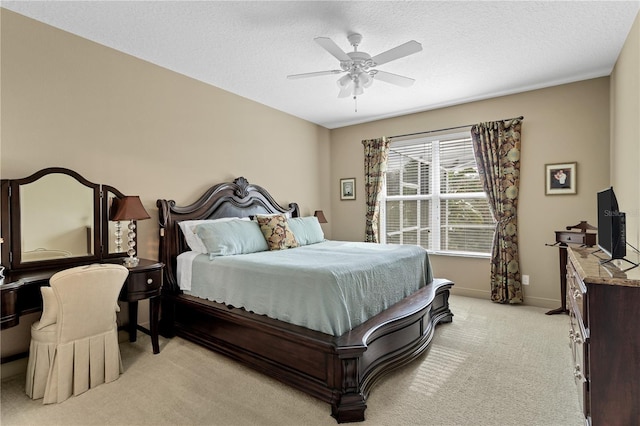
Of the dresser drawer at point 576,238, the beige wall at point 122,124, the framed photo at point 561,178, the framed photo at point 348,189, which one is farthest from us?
the framed photo at point 348,189

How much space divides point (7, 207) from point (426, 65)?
12.8 feet

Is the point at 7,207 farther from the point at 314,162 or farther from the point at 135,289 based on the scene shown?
the point at 314,162

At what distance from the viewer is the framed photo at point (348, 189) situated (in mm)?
5715

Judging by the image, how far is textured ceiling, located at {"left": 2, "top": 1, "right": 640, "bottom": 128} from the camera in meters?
2.48

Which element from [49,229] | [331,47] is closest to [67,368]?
[49,229]

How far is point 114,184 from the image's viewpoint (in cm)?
314

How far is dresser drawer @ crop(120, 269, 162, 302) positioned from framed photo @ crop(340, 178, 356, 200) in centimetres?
359

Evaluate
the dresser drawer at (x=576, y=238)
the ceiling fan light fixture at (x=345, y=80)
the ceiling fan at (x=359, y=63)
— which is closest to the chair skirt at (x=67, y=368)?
the ceiling fan at (x=359, y=63)

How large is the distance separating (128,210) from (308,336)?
196 cm

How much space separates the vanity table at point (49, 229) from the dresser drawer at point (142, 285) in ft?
0.10

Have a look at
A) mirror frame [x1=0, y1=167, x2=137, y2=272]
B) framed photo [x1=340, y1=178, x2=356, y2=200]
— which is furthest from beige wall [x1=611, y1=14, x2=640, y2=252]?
mirror frame [x1=0, y1=167, x2=137, y2=272]

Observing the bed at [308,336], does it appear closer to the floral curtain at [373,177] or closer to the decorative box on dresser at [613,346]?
Answer: the decorative box on dresser at [613,346]

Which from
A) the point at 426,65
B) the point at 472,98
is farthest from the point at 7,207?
the point at 472,98

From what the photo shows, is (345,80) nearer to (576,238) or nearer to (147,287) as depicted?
(147,287)
